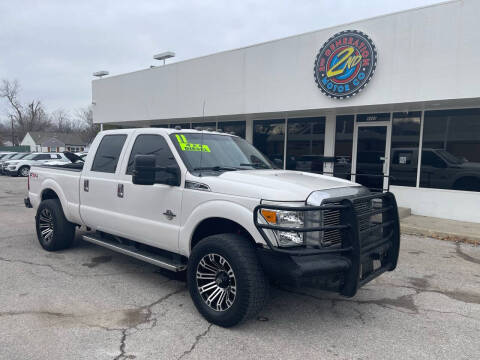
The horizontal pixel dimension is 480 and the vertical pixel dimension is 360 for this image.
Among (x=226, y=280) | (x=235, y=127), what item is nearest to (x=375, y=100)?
Answer: (x=235, y=127)

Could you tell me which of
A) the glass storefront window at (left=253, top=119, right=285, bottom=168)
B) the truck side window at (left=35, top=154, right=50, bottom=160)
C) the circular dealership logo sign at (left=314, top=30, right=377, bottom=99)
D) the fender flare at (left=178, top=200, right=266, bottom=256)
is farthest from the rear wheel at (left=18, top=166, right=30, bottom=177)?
the fender flare at (left=178, top=200, right=266, bottom=256)

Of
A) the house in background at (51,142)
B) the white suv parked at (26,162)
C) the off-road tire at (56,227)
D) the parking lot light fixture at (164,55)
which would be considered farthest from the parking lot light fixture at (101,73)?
the house in background at (51,142)

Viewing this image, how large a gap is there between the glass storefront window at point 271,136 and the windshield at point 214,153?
7.33m

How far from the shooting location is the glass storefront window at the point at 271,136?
12.4m

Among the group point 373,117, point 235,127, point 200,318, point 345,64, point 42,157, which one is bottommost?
point 200,318

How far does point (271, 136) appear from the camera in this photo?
1264 centimetres

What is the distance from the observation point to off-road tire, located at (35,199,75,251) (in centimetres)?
583

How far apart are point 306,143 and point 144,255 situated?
27.0ft

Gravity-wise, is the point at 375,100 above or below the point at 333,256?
above

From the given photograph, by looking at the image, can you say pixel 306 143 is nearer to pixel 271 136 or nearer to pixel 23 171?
pixel 271 136

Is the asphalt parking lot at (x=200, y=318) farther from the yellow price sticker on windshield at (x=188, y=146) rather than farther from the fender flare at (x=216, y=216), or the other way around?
the yellow price sticker on windshield at (x=188, y=146)

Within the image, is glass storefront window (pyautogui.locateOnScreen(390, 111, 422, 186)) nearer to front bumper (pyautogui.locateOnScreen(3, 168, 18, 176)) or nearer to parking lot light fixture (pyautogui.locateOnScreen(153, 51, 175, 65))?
parking lot light fixture (pyautogui.locateOnScreen(153, 51, 175, 65))

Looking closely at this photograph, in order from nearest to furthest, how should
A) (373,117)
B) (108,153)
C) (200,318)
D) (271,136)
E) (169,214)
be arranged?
(200,318) → (169,214) → (108,153) → (373,117) → (271,136)

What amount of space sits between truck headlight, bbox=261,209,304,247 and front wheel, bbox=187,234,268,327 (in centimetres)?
35
